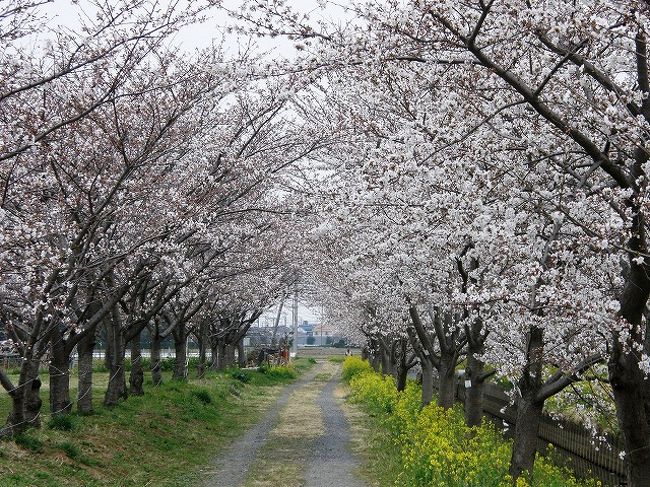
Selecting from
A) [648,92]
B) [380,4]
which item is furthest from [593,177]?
[380,4]

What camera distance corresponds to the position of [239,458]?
14.5 m

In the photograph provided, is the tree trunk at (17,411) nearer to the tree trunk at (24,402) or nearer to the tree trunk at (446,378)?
the tree trunk at (24,402)

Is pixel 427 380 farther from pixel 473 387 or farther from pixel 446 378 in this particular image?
pixel 473 387

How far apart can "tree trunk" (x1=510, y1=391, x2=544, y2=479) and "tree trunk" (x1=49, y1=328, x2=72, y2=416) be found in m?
8.19

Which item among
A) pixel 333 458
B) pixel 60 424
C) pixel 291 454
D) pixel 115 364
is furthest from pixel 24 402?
pixel 333 458

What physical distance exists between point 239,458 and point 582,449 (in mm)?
6605

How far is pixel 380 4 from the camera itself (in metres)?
5.77

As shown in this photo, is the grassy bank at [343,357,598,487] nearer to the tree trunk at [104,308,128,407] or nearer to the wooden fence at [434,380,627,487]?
the wooden fence at [434,380,627,487]

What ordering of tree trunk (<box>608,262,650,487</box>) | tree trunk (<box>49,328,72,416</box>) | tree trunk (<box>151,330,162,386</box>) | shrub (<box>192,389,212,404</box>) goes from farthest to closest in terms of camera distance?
1. tree trunk (<box>151,330,162,386</box>)
2. shrub (<box>192,389,212,404</box>)
3. tree trunk (<box>49,328,72,416</box>)
4. tree trunk (<box>608,262,650,487</box>)

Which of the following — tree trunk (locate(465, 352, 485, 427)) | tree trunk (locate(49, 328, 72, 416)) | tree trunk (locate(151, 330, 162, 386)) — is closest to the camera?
tree trunk (locate(465, 352, 485, 427))

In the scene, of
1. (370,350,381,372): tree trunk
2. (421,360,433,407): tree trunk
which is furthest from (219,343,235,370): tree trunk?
(421,360,433,407): tree trunk

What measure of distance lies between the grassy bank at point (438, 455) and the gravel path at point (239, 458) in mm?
2351

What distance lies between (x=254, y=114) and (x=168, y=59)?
9.40 feet

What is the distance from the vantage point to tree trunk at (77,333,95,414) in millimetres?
14923
